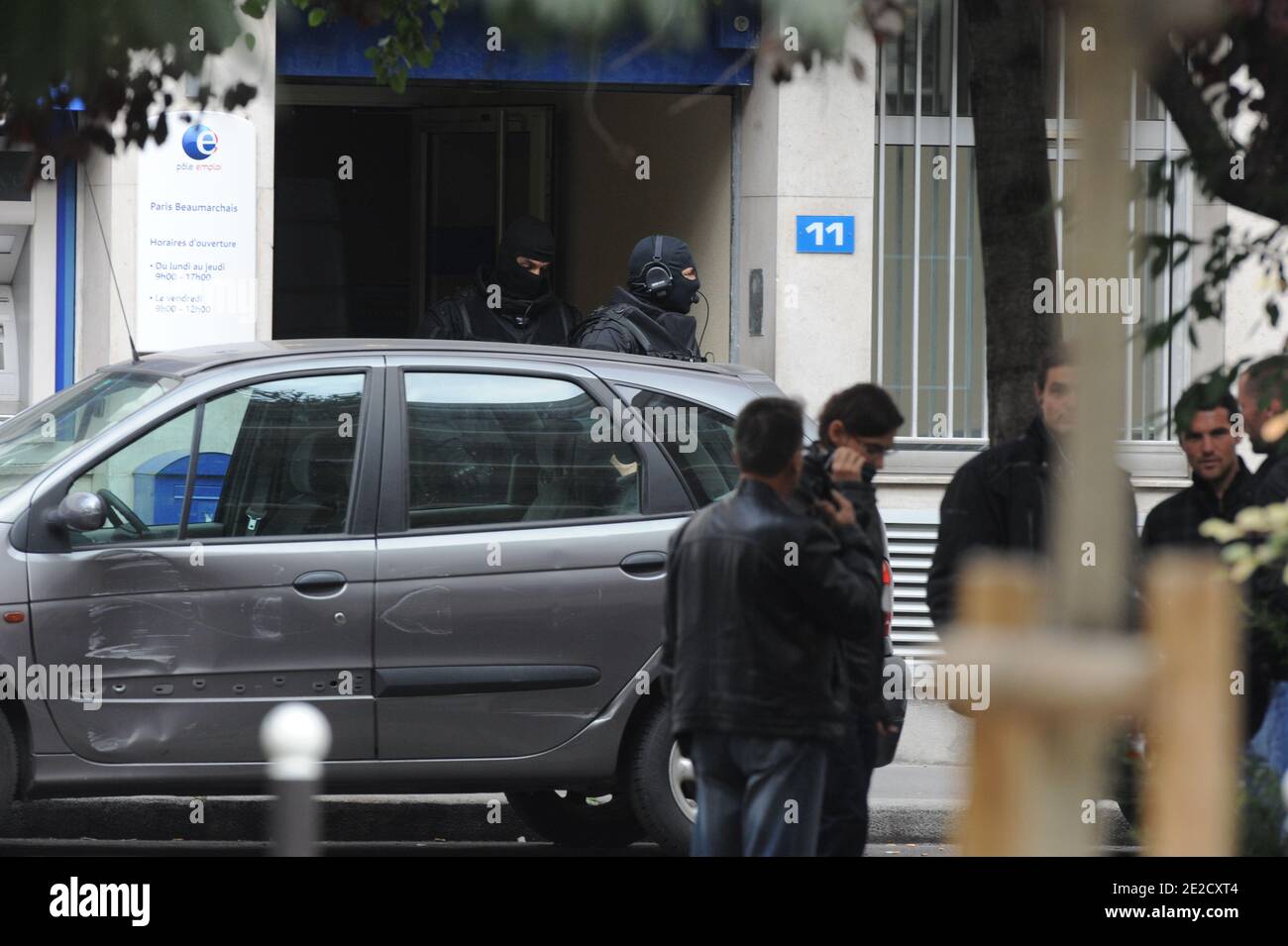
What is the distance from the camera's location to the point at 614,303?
959 centimetres

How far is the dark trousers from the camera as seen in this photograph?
213 inches

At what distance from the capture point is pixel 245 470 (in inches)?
265

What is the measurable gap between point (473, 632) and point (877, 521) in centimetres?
161

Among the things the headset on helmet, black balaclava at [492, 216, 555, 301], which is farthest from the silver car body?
black balaclava at [492, 216, 555, 301]

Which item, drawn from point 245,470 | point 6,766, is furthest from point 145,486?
point 6,766

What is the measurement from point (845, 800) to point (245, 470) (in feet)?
8.12

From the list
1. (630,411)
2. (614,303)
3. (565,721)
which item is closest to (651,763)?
(565,721)

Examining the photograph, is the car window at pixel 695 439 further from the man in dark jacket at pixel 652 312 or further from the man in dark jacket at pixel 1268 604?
the man in dark jacket at pixel 652 312

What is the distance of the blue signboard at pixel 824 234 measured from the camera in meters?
11.4

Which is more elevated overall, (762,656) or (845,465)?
(845,465)

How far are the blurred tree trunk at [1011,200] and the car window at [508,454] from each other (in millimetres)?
1650

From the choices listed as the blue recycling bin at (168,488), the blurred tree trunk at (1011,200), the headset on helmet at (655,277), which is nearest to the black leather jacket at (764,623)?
the blurred tree trunk at (1011,200)

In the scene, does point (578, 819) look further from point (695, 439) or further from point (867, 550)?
point (867, 550)
